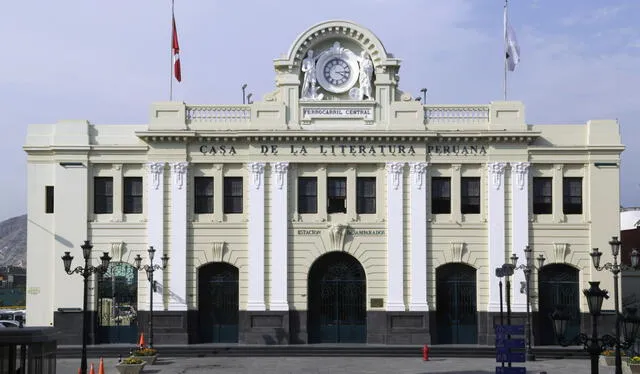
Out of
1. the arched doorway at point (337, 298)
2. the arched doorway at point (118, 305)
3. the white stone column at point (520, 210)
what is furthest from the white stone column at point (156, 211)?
the white stone column at point (520, 210)

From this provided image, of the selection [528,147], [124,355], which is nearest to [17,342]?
[124,355]

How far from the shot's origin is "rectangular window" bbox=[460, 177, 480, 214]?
4650 cm

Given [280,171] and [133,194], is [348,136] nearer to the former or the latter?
[280,171]

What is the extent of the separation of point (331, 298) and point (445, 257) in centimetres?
565

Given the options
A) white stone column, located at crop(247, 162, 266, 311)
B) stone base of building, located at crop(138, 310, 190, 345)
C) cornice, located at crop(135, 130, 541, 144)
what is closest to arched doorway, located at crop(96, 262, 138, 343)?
stone base of building, located at crop(138, 310, 190, 345)

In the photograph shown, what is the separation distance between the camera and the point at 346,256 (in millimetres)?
46594

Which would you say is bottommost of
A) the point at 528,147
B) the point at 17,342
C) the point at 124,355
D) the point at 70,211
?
the point at 124,355

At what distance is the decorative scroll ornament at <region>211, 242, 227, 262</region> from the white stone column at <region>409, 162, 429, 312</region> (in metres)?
8.72

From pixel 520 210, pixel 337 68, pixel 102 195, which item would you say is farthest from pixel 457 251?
pixel 102 195

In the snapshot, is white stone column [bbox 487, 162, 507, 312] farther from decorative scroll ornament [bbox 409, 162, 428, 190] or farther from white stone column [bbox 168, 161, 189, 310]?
white stone column [bbox 168, 161, 189, 310]

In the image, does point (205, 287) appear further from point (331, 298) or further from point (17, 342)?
point (17, 342)

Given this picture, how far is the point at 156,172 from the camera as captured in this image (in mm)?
46031

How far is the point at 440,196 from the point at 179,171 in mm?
12222

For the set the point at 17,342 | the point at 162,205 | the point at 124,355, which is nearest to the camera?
the point at 17,342
